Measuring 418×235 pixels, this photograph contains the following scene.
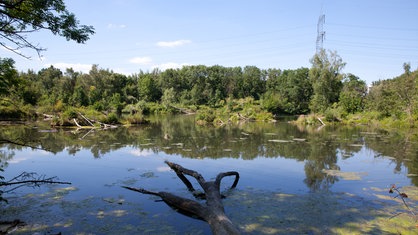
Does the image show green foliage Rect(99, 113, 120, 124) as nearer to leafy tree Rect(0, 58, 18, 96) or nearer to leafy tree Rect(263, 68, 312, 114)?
leafy tree Rect(0, 58, 18, 96)

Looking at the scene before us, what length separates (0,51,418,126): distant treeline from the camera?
33.3 m

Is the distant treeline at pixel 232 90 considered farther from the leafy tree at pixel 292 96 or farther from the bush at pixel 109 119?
the bush at pixel 109 119

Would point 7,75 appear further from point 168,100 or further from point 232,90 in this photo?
point 232,90

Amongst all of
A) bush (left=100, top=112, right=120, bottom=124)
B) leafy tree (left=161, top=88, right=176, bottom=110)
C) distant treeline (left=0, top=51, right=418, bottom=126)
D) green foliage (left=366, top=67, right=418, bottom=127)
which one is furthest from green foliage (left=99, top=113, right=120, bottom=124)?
leafy tree (left=161, top=88, right=176, bottom=110)

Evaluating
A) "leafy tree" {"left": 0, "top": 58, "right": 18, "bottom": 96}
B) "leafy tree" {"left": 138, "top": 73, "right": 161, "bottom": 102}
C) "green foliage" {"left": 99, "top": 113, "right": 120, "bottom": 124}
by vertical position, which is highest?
"leafy tree" {"left": 138, "top": 73, "right": 161, "bottom": 102}

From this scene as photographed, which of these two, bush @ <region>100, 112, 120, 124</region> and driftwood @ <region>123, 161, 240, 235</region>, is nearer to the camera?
driftwood @ <region>123, 161, 240, 235</region>

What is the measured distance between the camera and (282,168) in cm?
1052

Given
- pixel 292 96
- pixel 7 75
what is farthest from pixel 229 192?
pixel 292 96

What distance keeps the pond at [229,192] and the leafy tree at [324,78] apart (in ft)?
101

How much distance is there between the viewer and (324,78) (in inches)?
1745

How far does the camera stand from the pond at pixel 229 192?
5.38 meters

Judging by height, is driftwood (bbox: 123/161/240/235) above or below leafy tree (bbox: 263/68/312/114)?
below

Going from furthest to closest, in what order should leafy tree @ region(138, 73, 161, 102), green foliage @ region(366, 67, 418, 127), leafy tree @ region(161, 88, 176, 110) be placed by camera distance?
1. leafy tree @ region(138, 73, 161, 102)
2. leafy tree @ region(161, 88, 176, 110)
3. green foliage @ region(366, 67, 418, 127)

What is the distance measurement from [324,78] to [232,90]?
97.5 feet
